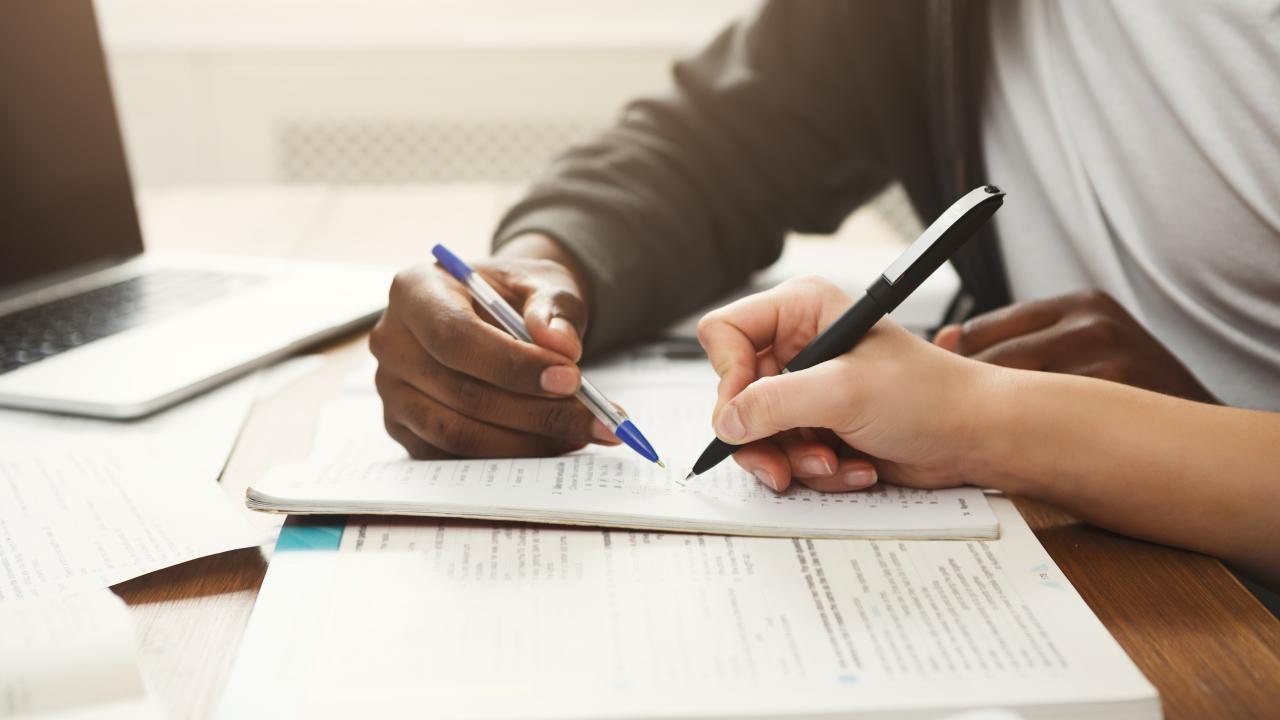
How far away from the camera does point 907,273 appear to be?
1.59 ft

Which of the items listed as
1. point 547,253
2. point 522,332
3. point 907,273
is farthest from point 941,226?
point 547,253

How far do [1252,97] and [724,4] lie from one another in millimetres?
1547

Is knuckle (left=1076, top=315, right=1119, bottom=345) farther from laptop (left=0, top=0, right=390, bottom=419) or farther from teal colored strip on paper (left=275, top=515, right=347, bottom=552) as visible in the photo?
laptop (left=0, top=0, right=390, bottom=419)

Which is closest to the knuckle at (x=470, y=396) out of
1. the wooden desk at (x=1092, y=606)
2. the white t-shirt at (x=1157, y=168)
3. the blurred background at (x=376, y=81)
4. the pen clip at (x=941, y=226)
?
the wooden desk at (x=1092, y=606)

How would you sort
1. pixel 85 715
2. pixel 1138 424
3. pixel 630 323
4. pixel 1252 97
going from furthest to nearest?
1. pixel 630 323
2. pixel 1252 97
3. pixel 1138 424
4. pixel 85 715

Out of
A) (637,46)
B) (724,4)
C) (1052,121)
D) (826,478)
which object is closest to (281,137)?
(637,46)

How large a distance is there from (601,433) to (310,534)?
0.53ft

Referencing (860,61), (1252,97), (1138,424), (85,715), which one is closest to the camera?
(85,715)

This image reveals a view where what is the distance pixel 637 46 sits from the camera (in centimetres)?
198

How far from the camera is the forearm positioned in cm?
47

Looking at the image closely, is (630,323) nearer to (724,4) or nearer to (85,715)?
(85,715)

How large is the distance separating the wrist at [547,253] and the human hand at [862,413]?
0.76ft

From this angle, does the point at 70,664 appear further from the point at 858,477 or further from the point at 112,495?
the point at 858,477

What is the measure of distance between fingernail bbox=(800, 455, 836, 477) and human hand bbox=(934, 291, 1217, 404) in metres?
0.14
